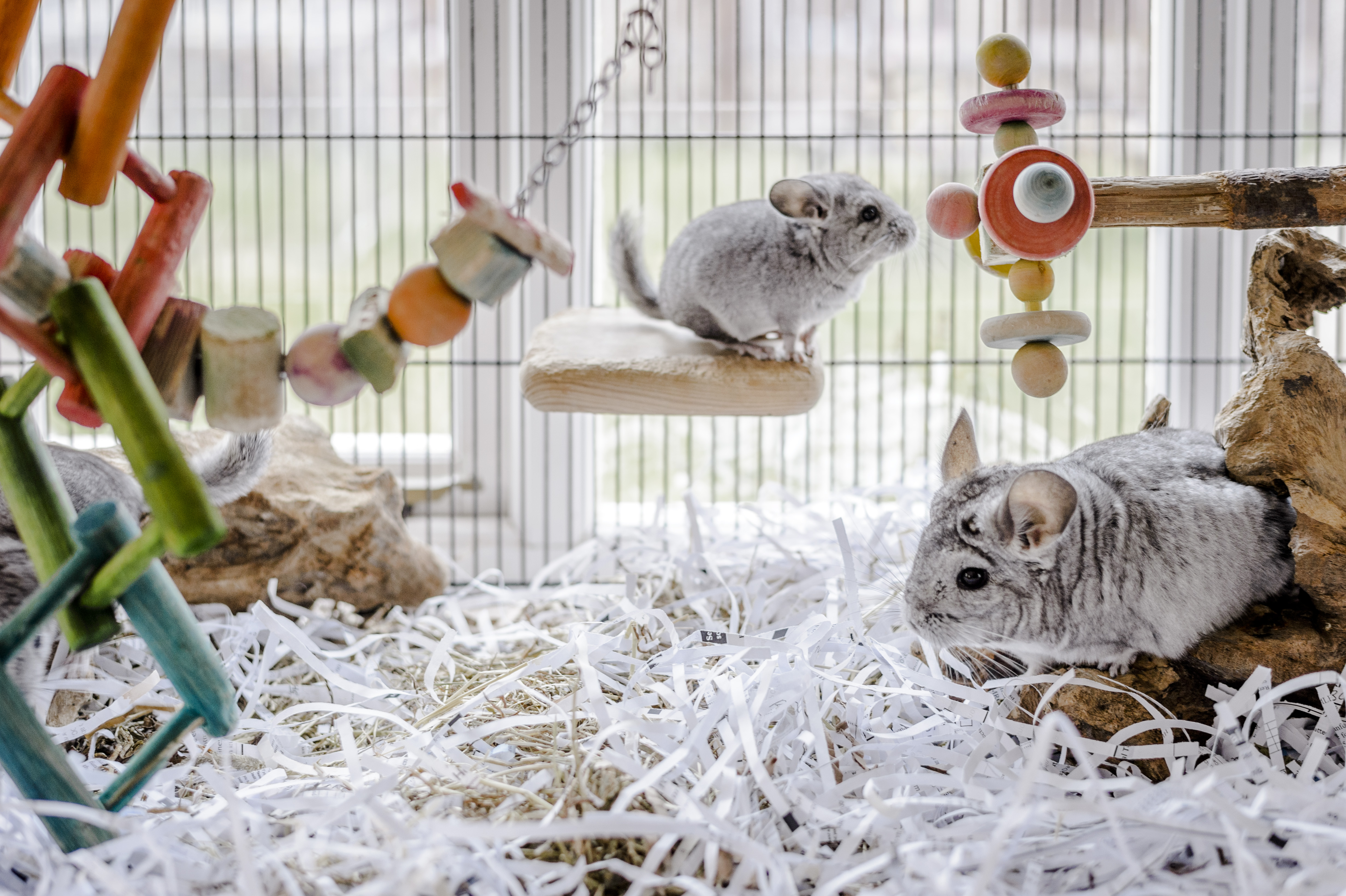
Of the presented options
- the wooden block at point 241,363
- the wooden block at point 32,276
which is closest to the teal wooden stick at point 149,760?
the wooden block at point 241,363

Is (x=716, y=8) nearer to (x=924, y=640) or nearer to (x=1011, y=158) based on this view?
(x=1011, y=158)

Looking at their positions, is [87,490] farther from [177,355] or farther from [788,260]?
[788,260]

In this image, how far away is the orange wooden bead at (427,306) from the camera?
3.58 ft

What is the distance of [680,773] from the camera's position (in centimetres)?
132

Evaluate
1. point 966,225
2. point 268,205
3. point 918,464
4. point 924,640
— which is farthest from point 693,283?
point 268,205

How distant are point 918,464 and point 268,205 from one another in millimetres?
2140

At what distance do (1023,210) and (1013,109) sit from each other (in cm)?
20

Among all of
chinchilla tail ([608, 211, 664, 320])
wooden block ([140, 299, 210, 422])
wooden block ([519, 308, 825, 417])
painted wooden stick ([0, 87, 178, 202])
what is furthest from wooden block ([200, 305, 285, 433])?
chinchilla tail ([608, 211, 664, 320])

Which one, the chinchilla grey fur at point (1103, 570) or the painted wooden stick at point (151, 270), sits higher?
the painted wooden stick at point (151, 270)

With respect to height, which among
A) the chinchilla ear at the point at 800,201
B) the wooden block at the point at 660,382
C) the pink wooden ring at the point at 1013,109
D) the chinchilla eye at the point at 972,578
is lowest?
the chinchilla eye at the point at 972,578

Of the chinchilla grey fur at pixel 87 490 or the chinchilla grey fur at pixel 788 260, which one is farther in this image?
the chinchilla grey fur at pixel 788 260

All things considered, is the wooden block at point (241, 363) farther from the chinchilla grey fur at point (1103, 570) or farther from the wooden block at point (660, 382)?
the chinchilla grey fur at point (1103, 570)

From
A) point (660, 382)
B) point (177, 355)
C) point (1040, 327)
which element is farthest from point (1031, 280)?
point (177, 355)

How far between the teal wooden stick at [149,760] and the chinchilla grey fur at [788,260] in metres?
1.24
